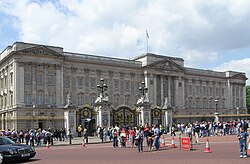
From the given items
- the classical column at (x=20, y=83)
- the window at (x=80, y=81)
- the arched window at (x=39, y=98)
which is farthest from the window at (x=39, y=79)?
the window at (x=80, y=81)

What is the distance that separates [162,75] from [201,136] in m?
48.3

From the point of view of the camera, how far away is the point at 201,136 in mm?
41125

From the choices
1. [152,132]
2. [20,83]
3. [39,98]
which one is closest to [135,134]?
[152,132]

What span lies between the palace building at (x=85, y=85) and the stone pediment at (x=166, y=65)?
8.5 inches

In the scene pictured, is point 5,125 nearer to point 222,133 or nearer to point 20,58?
point 20,58

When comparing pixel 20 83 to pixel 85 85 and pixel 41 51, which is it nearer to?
pixel 41 51

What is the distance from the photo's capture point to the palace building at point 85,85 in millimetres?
65625

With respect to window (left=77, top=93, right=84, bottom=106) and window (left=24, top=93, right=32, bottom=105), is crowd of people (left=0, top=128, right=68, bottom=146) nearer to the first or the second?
window (left=24, top=93, right=32, bottom=105)

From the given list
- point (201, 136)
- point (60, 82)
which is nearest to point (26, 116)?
point (60, 82)

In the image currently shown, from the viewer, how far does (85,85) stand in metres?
77.2

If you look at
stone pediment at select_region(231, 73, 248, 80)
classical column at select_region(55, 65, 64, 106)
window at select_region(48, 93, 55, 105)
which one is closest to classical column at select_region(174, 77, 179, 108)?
stone pediment at select_region(231, 73, 248, 80)

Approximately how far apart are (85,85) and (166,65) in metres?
23.2

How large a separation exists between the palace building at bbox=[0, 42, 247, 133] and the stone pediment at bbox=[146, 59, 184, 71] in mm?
217

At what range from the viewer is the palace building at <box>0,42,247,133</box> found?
65625 mm
